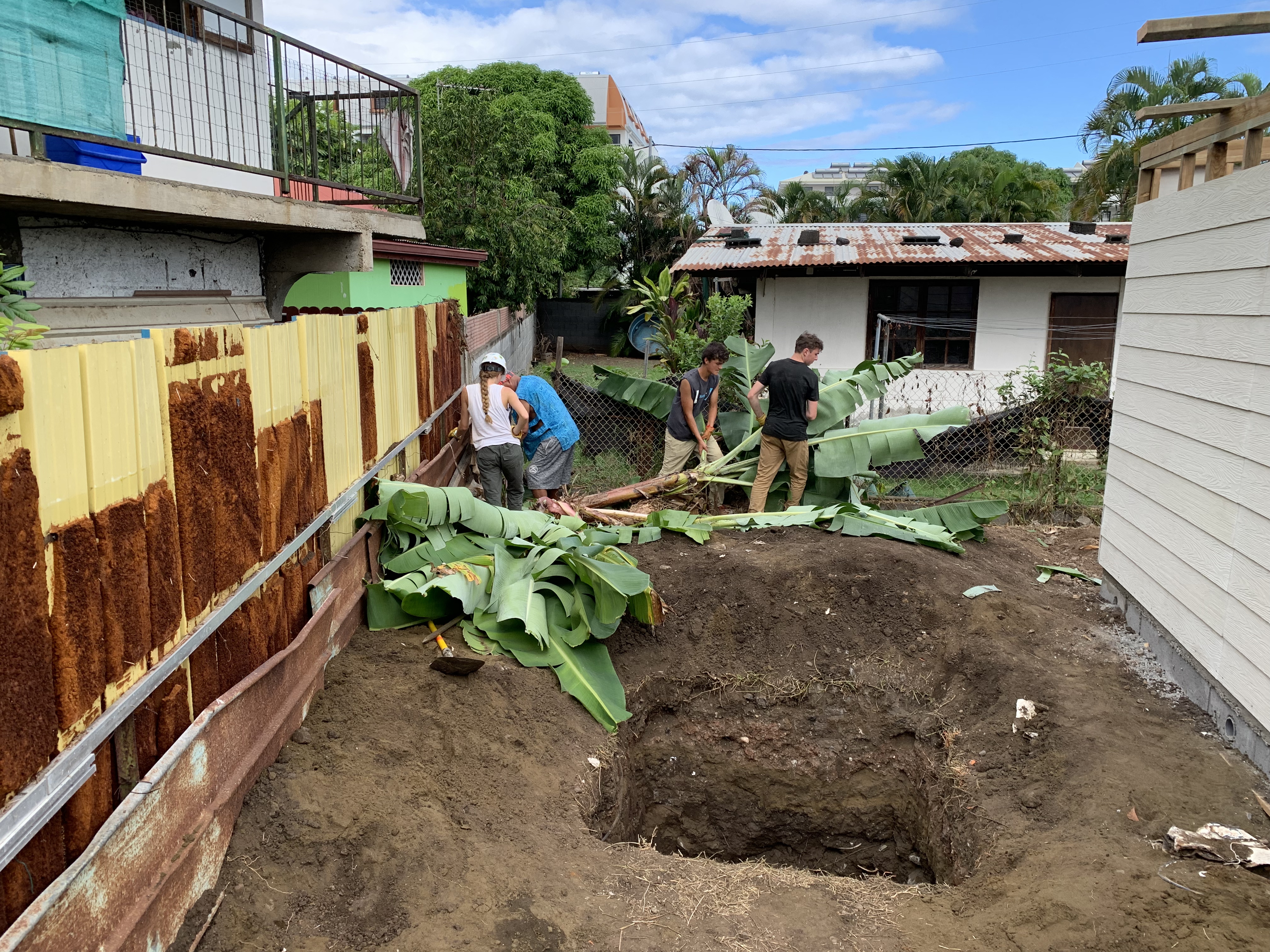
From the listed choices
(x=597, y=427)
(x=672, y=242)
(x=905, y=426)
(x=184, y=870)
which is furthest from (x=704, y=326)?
(x=672, y=242)

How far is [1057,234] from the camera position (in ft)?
56.3

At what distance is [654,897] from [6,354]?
10.2ft

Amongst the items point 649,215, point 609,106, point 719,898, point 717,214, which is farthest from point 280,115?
point 609,106

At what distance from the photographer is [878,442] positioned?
9195mm

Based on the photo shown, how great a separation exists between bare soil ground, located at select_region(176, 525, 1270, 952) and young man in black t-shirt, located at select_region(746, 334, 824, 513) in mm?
998

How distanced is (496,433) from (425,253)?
210 inches

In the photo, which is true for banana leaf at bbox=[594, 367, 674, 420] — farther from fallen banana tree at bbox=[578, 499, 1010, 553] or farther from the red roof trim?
the red roof trim

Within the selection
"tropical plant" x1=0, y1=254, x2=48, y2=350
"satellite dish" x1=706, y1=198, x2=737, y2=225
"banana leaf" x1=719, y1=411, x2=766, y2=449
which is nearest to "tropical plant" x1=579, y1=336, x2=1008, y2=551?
"banana leaf" x1=719, y1=411, x2=766, y2=449

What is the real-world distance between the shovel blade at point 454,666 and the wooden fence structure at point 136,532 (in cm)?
86

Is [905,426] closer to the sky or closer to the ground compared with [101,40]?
closer to the ground

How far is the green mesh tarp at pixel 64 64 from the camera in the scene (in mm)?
4938

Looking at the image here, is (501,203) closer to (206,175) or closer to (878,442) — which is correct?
(206,175)

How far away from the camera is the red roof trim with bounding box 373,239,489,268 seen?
11062 mm

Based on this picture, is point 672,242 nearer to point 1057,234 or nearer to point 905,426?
point 1057,234
